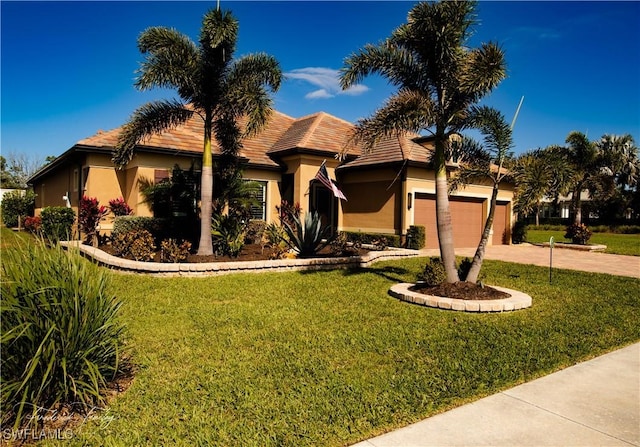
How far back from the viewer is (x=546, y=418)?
3748 mm

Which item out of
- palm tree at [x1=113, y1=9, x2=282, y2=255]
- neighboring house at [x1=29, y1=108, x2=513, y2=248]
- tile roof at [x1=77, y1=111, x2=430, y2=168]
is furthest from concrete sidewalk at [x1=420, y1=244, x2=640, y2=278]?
palm tree at [x1=113, y1=9, x2=282, y2=255]

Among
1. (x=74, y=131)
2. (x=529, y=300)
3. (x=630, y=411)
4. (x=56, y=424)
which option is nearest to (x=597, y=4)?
(x=529, y=300)

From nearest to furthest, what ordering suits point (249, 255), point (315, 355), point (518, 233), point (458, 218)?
1. point (315, 355)
2. point (249, 255)
3. point (458, 218)
4. point (518, 233)

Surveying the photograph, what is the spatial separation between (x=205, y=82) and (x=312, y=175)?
7617 millimetres

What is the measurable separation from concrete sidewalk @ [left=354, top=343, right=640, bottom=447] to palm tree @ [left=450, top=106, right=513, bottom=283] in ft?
12.9

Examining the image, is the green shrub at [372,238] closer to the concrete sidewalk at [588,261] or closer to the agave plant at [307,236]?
the concrete sidewalk at [588,261]

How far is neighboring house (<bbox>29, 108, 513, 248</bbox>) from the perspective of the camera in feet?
50.0

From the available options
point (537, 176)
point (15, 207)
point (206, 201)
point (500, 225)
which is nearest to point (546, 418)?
point (537, 176)

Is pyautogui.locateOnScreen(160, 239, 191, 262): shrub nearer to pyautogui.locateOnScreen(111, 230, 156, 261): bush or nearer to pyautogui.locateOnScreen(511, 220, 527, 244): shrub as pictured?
pyautogui.locateOnScreen(111, 230, 156, 261): bush

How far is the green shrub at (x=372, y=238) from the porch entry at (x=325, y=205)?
4.28 ft

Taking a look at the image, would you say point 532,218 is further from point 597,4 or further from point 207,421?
point 207,421

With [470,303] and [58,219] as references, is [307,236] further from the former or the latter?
[58,219]

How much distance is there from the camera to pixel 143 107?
38.5 ft

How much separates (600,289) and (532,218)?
4544 cm
